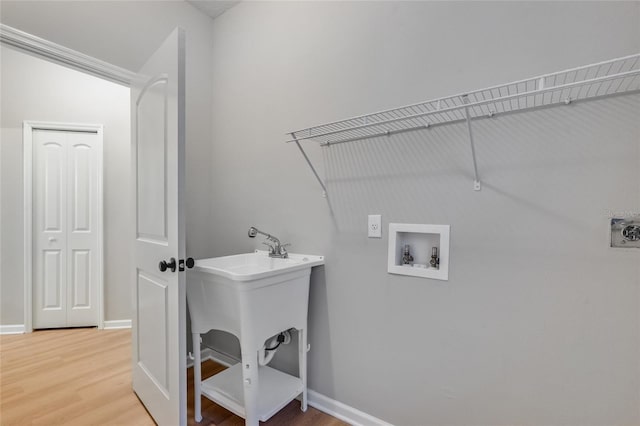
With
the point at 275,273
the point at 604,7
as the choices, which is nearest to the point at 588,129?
the point at 604,7

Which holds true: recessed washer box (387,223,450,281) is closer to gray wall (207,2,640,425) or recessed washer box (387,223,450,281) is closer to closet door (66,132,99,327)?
gray wall (207,2,640,425)

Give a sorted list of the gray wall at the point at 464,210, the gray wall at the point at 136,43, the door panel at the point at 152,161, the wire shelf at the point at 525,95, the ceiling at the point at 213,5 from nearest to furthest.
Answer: the wire shelf at the point at 525,95 → the gray wall at the point at 464,210 → the door panel at the point at 152,161 → the gray wall at the point at 136,43 → the ceiling at the point at 213,5

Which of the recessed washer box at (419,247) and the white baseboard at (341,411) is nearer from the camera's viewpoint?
the recessed washer box at (419,247)

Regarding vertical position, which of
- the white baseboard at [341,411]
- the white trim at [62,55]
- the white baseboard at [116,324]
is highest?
the white trim at [62,55]

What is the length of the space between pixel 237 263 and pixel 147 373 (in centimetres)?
76

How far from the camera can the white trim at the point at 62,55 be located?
1483 mm

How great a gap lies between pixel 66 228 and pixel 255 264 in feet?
7.65

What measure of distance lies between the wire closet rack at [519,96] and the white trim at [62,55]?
137 cm

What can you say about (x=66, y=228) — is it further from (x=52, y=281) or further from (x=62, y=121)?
(x=62, y=121)

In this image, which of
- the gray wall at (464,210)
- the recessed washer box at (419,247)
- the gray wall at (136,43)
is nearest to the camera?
the gray wall at (464,210)

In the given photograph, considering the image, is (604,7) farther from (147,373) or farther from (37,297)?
(37,297)

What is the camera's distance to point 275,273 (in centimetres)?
140

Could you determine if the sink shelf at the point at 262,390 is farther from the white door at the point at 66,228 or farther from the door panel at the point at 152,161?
the white door at the point at 66,228

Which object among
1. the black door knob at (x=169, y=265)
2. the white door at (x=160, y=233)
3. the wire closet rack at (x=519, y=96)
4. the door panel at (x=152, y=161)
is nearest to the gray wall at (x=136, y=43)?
the white door at (x=160, y=233)
